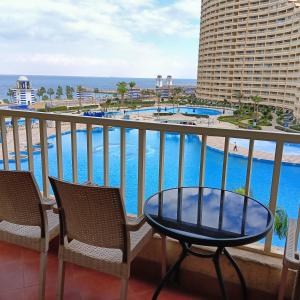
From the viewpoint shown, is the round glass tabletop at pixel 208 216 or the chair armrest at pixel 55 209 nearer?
the round glass tabletop at pixel 208 216

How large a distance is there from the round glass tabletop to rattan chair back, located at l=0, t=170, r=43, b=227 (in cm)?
65

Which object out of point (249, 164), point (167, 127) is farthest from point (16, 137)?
point (249, 164)

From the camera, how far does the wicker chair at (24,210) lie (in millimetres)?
1544

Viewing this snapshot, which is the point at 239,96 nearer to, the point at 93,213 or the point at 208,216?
the point at 208,216

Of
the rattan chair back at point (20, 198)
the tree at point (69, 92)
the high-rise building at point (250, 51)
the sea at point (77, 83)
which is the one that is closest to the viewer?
the rattan chair back at point (20, 198)

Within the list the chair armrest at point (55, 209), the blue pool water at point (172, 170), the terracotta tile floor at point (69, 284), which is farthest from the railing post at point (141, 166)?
the blue pool water at point (172, 170)

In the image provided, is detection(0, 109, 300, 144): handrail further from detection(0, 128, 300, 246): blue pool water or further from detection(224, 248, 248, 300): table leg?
detection(0, 128, 300, 246): blue pool water

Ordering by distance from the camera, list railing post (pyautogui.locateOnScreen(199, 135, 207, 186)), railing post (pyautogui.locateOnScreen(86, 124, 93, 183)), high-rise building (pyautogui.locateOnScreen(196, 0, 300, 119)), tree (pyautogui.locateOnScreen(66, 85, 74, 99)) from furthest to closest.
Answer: tree (pyautogui.locateOnScreen(66, 85, 74, 99)) → high-rise building (pyautogui.locateOnScreen(196, 0, 300, 119)) → railing post (pyautogui.locateOnScreen(86, 124, 93, 183)) → railing post (pyautogui.locateOnScreen(199, 135, 207, 186))

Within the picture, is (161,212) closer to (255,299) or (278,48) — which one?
(255,299)

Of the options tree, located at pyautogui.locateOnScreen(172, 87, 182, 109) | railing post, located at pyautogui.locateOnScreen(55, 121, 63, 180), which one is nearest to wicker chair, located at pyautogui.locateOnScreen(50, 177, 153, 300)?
railing post, located at pyautogui.locateOnScreen(55, 121, 63, 180)

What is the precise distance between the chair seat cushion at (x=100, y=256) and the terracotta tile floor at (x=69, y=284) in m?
0.49

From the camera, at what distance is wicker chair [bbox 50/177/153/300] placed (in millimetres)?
1368

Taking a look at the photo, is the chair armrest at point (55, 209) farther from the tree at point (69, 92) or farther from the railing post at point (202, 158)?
the tree at point (69, 92)

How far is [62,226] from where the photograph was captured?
1579mm
